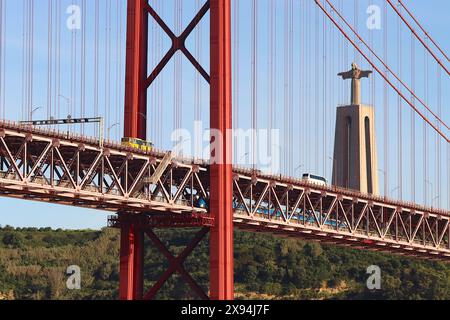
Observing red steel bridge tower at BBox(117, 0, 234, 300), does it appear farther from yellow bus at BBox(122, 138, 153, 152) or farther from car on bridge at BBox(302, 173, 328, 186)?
car on bridge at BBox(302, 173, 328, 186)

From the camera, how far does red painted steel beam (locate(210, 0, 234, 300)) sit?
94.2 metres

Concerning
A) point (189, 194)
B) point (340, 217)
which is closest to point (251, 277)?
point (340, 217)

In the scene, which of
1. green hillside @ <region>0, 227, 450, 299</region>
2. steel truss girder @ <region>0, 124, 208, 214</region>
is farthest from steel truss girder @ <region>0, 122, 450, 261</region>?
green hillside @ <region>0, 227, 450, 299</region>

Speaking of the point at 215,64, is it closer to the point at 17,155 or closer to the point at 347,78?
the point at 17,155

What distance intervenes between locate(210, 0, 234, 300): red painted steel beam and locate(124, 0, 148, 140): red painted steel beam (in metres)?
5.94

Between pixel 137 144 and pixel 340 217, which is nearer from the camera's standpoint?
pixel 137 144

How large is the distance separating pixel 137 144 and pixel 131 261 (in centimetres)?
888

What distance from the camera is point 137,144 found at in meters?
95.1

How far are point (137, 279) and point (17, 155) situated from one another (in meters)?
18.2

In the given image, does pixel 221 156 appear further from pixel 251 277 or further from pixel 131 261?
pixel 251 277
